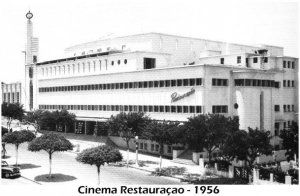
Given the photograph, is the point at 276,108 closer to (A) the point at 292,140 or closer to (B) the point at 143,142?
(A) the point at 292,140

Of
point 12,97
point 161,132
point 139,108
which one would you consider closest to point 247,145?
point 161,132

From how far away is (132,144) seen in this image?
5541 cm

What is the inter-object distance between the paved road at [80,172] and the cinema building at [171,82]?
516 inches

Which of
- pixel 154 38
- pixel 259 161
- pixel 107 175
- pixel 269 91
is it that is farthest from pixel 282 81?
pixel 107 175

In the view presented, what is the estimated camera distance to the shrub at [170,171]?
38.5 m

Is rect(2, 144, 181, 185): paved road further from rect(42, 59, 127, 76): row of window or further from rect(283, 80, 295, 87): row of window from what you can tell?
rect(283, 80, 295, 87): row of window

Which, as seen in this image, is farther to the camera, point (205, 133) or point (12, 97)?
point (12, 97)

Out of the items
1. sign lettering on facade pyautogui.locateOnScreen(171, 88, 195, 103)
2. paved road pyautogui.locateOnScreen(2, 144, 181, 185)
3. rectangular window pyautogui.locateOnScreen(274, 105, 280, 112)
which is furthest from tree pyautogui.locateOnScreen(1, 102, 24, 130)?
rectangular window pyautogui.locateOnScreen(274, 105, 280, 112)

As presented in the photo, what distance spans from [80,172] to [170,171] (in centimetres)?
858

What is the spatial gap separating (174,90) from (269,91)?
1259 cm

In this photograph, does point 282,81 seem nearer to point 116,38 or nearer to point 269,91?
point 269,91

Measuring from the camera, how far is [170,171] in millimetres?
39469

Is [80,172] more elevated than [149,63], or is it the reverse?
[149,63]

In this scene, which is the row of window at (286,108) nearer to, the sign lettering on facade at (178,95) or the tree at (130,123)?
the sign lettering on facade at (178,95)
